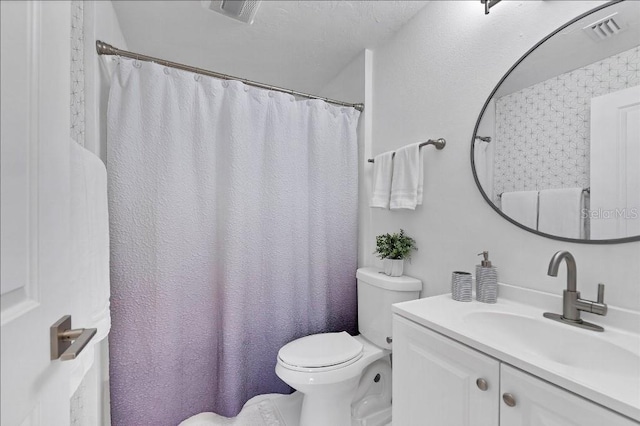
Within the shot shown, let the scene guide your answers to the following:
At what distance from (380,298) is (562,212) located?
90cm

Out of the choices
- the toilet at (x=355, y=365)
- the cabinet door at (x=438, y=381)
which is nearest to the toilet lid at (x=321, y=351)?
the toilet at (x=355, y=365)

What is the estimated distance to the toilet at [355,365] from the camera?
1.32 meters

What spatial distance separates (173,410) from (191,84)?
1.67 meters

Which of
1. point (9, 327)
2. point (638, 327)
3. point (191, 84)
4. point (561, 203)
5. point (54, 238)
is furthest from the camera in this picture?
point (191, 84)

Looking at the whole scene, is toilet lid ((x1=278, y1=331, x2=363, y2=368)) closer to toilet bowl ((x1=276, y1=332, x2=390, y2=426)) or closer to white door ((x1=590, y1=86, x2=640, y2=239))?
toilet bowl ((x1=276, y1=332, x2=390, y2=426))

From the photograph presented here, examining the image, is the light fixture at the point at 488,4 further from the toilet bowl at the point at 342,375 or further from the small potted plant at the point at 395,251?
the toilet bowl at the point at 342,375

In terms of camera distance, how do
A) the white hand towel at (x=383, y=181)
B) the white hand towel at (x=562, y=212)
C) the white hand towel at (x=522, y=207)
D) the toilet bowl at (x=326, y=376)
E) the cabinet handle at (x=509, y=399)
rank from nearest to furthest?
the cabinet handle at (x=509, y=399)
the white hand towel at (x=562, y=212)
the white hand towel at (x=522, y=207)
the toilet bowl at (x=326, y=376)
the white hand towel at (x=383, y=181)

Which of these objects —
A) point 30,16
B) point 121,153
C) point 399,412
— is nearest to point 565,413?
point 399,412

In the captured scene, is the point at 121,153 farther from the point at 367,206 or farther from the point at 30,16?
the point at 367,206

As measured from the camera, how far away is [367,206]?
194 cm

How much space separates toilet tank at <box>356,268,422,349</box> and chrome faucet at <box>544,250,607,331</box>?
64 cm

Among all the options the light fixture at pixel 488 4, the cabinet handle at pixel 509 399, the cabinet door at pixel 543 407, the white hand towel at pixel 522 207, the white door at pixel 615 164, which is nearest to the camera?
the cabinet door at pixel 543 407

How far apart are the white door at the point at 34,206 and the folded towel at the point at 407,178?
4.52 feet

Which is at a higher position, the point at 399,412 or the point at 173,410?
the point at 399,412
